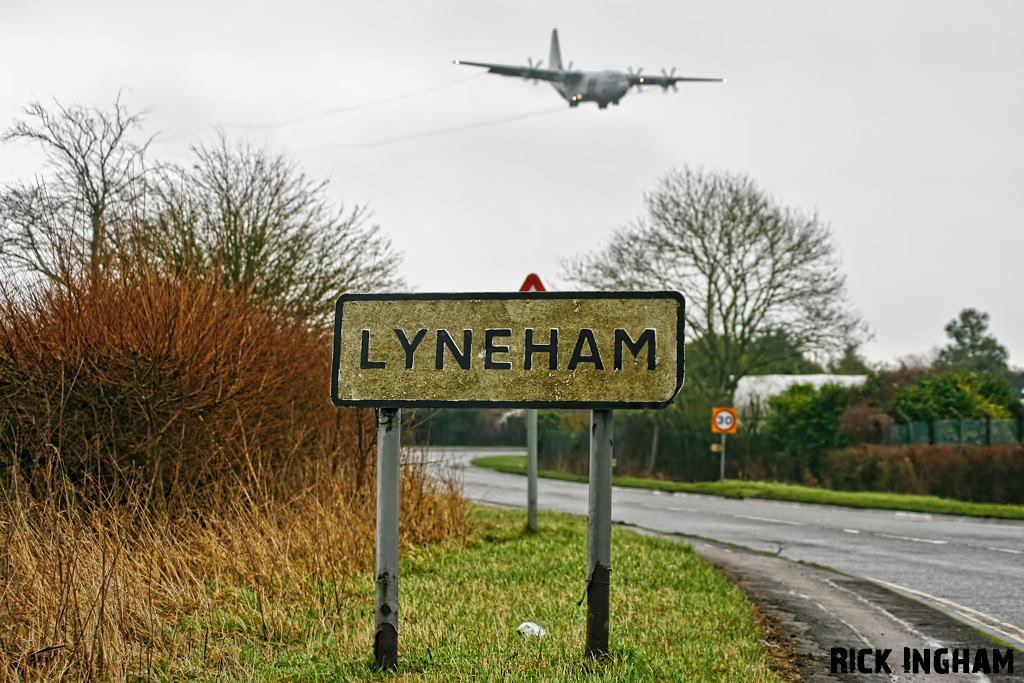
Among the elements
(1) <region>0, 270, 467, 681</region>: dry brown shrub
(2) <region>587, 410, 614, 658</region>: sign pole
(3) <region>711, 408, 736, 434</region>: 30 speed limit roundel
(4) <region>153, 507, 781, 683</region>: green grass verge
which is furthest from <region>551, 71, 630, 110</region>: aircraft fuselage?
(2) <region>587, 410, 614, 658</region>: sign pole

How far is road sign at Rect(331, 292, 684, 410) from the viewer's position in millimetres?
4645

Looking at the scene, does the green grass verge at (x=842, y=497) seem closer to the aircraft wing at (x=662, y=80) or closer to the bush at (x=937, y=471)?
the bush at (x=937, y=471)

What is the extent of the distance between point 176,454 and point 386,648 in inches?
231

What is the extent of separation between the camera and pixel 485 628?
18.9 feet

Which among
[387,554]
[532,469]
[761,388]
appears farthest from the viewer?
[761,388]

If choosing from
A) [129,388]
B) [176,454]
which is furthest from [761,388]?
[129,388]

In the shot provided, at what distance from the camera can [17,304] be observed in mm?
9625

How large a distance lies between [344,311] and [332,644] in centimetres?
195

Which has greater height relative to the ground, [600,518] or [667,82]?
[667,82]

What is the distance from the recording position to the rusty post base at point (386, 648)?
4766 millimetres

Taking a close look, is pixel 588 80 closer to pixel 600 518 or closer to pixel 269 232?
pixel 269 232

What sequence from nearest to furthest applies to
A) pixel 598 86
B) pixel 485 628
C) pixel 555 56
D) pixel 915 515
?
pixel 485 628 → pixel 915 515 → pixel 598 86 → pixel 555 56

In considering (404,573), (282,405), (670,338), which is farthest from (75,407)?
(670,338)

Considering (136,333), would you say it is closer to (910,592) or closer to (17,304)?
(17,304)
